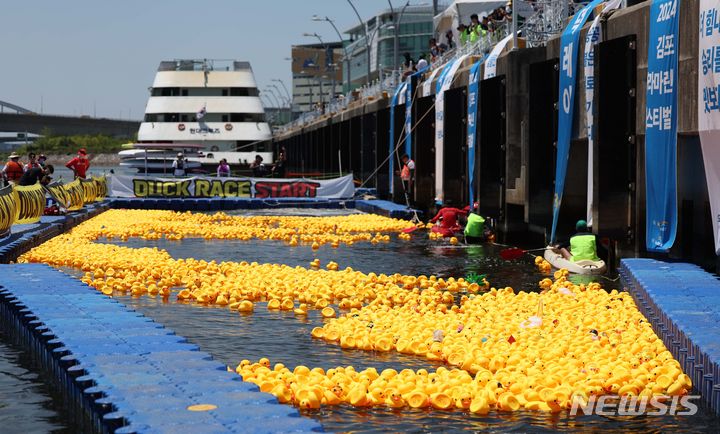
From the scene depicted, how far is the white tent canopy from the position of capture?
202 ft

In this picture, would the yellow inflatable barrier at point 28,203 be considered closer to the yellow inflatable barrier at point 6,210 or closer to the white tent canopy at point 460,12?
the yellow inflatable barrier at point 6,210

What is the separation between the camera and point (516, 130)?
27.9 m

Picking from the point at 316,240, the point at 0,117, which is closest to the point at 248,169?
the point at 316,240

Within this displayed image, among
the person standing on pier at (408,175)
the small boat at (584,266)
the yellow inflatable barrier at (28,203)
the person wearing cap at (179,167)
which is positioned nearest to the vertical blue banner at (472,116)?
the person standing on pier at (408,175)

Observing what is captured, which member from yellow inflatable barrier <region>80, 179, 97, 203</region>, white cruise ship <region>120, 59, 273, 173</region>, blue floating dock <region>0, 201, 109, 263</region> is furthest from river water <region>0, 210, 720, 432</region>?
white cruise ship <region>120, 59, 273, 173</region>

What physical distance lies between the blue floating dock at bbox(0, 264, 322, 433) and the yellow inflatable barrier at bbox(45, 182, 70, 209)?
18.1m

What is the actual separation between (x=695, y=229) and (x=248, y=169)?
54.2m

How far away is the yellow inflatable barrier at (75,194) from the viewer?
1364 inches

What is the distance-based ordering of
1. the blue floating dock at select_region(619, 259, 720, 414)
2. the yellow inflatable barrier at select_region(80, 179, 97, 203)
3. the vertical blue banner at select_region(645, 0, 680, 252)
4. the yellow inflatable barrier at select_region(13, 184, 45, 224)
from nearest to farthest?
the blue floating dock at select_region(619, 259, 720, 414)
the vertical blue banner at select_region(645, 0, 680, 252)
the yellow inflatable barrier at select_region(13, 184, 45, 224)
the yellow inflatable barrier at select_region(80, 179, 97, 203)

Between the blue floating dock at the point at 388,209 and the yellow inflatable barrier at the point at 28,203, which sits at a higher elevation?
the yellow inflatable barrier at the point at 28,203

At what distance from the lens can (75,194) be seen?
35.6m

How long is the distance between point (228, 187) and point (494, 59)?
2068cm

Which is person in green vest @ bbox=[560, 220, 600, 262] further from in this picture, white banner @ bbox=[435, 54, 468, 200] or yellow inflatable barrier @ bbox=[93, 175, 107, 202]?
yellow inflatable barrier @ bbox=[93, 175, 107, 202]

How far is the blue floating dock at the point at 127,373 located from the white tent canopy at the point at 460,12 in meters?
48.4
